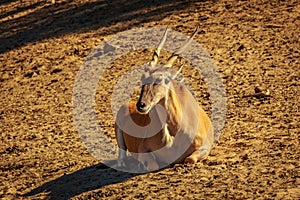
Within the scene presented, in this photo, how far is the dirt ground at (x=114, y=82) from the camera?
30.5 ft

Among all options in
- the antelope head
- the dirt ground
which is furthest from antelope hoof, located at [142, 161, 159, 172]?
the antelope head

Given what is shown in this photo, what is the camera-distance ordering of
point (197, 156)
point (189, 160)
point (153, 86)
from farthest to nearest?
point (197, 156)
point (189, 160)
point (153, 86)

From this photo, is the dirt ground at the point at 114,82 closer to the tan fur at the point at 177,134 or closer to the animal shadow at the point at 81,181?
the animal shadow at the point at 81,181

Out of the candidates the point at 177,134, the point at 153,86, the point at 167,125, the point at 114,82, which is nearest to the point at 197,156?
the point at 177,134

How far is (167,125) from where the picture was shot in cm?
973

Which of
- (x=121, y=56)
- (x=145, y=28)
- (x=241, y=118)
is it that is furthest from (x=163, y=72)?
(x=145, y=28)

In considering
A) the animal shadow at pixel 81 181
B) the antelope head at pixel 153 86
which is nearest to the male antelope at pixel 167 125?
the antelope head at pixel 153 86

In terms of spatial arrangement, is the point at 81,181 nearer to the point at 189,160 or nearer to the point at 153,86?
the point at 189,160

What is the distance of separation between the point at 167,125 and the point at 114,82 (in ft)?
16.4

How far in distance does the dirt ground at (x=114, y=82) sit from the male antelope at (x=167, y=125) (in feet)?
0.72

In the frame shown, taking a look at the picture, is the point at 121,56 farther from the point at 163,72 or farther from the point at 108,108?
the point at 163,72

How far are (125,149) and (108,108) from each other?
2774mm

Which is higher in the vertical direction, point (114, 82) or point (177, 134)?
point (177, 134)

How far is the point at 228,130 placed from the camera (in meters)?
11.2
